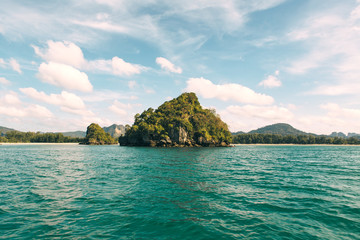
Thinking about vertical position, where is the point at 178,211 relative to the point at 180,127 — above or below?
below

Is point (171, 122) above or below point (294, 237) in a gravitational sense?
above

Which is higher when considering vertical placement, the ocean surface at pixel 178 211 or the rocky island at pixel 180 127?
the rocky island at pixel 180 127

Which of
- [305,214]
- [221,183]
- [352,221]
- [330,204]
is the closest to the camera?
[352,221]

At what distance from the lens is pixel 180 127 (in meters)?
114

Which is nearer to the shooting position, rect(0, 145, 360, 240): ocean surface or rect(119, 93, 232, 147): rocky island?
rect(0, 145, 360, 240): ocean surface

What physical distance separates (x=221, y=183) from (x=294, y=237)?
10496mm

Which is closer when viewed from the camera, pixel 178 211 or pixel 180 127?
pixel 178 211

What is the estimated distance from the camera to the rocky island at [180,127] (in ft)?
378

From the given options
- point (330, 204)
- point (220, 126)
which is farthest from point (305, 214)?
Result: point (220, 126)

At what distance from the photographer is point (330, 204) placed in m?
12.9

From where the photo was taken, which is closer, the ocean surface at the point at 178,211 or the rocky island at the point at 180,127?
the ocean surface at the point at 178,211

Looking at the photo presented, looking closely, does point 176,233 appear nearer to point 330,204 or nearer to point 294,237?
point 294,237

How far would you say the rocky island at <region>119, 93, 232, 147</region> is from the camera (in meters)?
115

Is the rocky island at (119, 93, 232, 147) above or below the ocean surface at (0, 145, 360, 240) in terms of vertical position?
above
